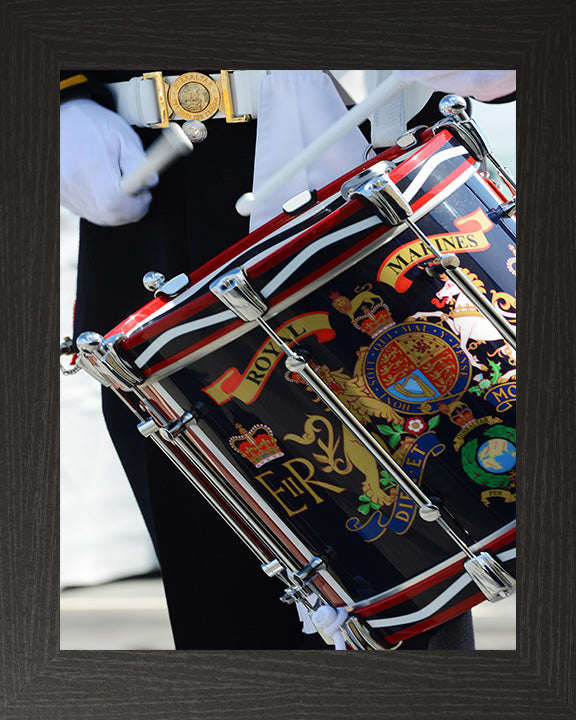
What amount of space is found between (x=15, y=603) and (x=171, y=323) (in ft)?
1.40

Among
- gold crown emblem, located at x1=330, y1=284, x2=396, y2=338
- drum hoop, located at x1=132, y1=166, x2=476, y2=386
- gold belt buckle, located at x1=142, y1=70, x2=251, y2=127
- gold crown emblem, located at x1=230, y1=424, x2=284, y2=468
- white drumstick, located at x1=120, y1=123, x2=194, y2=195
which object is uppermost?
gold belt buckle, located at x1=142, y1=70, x2=251, y2=127

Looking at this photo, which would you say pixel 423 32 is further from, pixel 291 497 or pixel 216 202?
pixel 291 497

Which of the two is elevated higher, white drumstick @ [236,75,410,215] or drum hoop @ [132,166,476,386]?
white drumstick @ [236,75,410,215]

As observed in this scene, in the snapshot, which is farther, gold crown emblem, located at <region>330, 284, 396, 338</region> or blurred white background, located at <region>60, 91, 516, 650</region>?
blurred white background, located at <region>60, 91, 516, 650</region>

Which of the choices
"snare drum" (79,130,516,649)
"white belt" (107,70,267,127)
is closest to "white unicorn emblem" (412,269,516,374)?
"snare drum" (79,130,516,649)

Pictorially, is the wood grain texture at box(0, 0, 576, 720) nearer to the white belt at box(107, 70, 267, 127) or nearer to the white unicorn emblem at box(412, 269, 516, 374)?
the white belt at box(107, 70, 267, 127)

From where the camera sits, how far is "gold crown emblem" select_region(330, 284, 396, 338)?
96 centimetres

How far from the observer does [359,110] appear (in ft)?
3.58

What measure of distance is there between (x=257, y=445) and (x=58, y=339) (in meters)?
0.30

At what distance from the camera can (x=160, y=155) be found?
115 cm

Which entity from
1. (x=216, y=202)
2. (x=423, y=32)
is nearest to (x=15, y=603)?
(x=216, y=202)

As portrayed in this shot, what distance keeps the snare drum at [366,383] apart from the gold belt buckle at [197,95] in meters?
0.20

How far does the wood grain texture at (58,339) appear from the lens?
109cm

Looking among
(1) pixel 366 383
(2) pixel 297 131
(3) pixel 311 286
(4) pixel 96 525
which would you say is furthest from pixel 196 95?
(4) pixel 96 525
